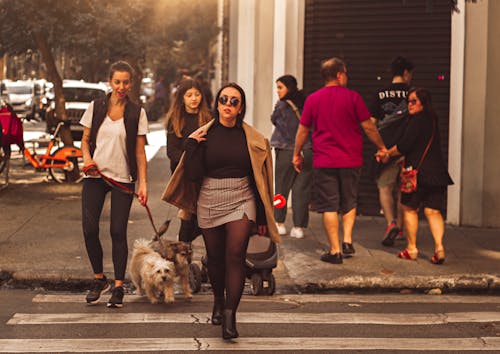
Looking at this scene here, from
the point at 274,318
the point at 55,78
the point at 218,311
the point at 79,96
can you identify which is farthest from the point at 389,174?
the point at 79,96

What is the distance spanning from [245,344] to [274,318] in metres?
0.92

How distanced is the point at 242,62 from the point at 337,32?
181 inches

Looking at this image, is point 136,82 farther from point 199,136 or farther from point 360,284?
point 199,136

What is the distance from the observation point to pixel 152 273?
7844mm

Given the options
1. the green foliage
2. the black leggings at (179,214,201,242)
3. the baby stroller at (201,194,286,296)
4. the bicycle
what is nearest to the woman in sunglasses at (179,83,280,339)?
the baby stroller at (201,194,286,296)

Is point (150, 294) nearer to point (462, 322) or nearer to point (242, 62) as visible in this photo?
point (462, 322)

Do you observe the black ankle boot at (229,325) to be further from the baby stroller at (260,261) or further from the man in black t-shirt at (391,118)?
the man in black t-shirt at (391,118)

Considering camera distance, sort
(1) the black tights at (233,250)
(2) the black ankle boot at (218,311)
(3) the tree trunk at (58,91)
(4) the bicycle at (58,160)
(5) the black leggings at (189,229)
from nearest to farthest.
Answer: (1) the black tights at (233,250)
(2) the black ankle boot at (218,311)
(5) the black leggings at (189,229)
(4) the bicycle at (58,160)
(3) the tree trunk at (58,91)

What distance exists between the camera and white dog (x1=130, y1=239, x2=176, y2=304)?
7.83 m

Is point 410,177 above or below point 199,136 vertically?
below

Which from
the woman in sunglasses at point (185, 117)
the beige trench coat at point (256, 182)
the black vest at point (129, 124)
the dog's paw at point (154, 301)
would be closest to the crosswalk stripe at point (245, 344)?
the beige trench coat at point (256, 182)

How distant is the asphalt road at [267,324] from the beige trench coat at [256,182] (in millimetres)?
758

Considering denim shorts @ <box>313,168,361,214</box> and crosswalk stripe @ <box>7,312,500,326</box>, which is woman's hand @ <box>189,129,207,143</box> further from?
denim shorts @ <box>313,168,361,214</box>

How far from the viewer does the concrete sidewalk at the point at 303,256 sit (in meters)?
9.09
